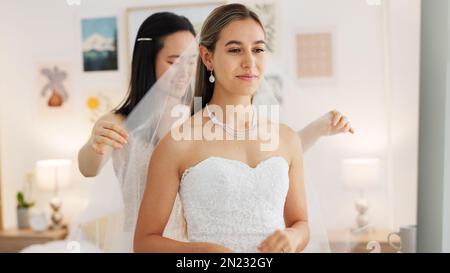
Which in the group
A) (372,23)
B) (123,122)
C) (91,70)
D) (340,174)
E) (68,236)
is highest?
(372,23)

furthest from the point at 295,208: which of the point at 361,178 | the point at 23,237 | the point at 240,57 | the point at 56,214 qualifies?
the point at 23,237

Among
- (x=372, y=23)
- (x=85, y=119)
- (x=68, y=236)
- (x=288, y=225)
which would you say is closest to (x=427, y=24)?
(x=372, y=23)

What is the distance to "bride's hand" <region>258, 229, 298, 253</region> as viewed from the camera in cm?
131

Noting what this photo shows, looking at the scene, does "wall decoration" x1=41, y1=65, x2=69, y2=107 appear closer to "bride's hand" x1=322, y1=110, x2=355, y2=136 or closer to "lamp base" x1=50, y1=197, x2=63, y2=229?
"lamp base" x1=50, y1=197, x2=63, y2=229

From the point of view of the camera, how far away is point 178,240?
1329mm

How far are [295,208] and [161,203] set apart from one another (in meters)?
0.35

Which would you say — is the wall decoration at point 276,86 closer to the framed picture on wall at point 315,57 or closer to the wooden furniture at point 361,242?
the framed picture on wall at point 315,57

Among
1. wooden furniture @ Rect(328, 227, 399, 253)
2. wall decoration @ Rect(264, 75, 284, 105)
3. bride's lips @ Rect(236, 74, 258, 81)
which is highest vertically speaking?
bride's lips @ Rect(236, 74, 258, 81)

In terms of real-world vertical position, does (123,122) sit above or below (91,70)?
below

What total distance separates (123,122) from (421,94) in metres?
0.85

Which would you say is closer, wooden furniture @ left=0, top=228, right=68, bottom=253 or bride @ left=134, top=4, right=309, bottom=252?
bride @ left=134, top=4, right=309, bottom=252

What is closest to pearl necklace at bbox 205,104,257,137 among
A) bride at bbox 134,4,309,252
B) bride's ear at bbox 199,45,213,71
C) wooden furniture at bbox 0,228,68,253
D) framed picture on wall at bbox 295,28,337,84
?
bride at bbox 134,4,309,252

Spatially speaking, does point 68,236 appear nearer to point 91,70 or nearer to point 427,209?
point 91,70

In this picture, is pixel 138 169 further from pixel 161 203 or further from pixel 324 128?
pixel 324 128
